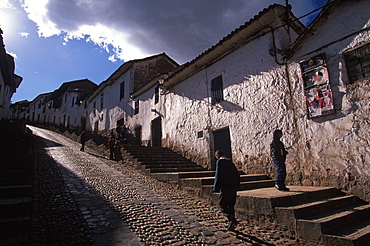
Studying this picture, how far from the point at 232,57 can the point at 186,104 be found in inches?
139

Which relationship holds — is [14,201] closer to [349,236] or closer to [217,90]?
[349,236]

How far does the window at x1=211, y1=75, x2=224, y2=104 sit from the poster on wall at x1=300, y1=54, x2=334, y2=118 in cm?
352

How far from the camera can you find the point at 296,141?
626 cm

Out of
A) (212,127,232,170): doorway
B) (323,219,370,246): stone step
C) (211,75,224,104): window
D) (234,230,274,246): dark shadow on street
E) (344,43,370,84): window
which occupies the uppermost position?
(211,75,224,104): window

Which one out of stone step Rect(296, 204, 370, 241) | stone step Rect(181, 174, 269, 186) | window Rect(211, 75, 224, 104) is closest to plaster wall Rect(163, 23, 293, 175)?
window Rect(211, 75, 224, 104)

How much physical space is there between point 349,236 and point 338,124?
122 inches

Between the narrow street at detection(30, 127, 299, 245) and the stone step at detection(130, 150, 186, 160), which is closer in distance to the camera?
the narrow street at detection(30, 127, 299, 245)

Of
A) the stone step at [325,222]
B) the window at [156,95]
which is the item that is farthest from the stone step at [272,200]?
the window at [156,95]

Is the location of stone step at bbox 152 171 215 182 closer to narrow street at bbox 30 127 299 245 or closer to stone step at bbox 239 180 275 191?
narrow street at bbox 30 127 299 245

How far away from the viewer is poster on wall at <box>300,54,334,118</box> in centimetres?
572

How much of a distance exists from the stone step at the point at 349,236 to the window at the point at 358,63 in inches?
139

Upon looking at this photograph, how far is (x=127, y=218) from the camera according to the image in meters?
4.14

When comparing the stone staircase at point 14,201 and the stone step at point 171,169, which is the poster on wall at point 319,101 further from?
the stone staircase at point 14,201

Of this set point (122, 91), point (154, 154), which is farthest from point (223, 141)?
point (122, 91)
